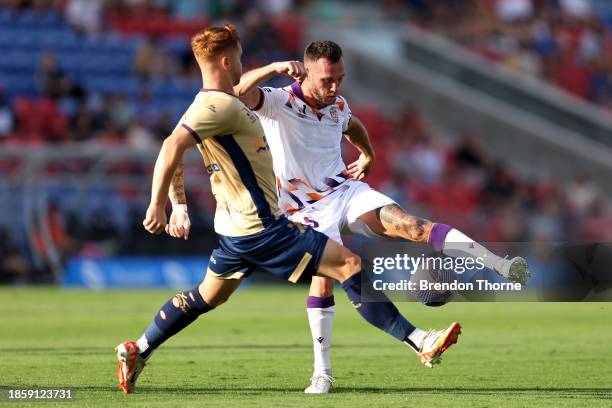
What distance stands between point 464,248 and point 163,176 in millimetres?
2236

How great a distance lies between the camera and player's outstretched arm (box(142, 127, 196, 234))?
719cm

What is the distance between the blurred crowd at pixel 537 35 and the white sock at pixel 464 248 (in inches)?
911

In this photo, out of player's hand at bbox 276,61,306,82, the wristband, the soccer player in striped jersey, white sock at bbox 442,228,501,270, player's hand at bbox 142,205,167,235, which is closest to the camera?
player's hand at bbox 142,205,167,235

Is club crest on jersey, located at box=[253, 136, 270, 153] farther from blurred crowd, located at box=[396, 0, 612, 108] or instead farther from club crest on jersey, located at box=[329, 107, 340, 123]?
blurred crowd, located at box=[396, 0, 612, 108]

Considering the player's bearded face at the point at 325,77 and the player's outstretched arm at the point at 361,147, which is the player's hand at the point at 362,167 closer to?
the player's outstretched arm at the point at 361,147

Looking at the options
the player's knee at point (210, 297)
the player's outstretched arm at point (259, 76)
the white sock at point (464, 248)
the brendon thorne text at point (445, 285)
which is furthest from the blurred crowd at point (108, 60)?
the brendon thorne text at point (445, 285)

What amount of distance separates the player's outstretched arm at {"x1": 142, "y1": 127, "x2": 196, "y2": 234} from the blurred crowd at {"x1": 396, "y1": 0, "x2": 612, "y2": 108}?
24451 mm

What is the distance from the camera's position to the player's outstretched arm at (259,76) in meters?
7.96

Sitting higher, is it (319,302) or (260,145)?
(260,145)

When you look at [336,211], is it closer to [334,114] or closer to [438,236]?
[334,114]

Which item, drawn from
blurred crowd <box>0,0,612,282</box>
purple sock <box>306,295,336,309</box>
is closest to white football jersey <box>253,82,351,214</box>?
purple sock <box>306,295,336,309</box>

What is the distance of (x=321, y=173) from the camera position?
8.95 metres

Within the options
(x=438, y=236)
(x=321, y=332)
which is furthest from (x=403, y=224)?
(x=321, y=332)

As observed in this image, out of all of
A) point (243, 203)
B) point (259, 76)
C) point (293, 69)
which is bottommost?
point (243, 203)
